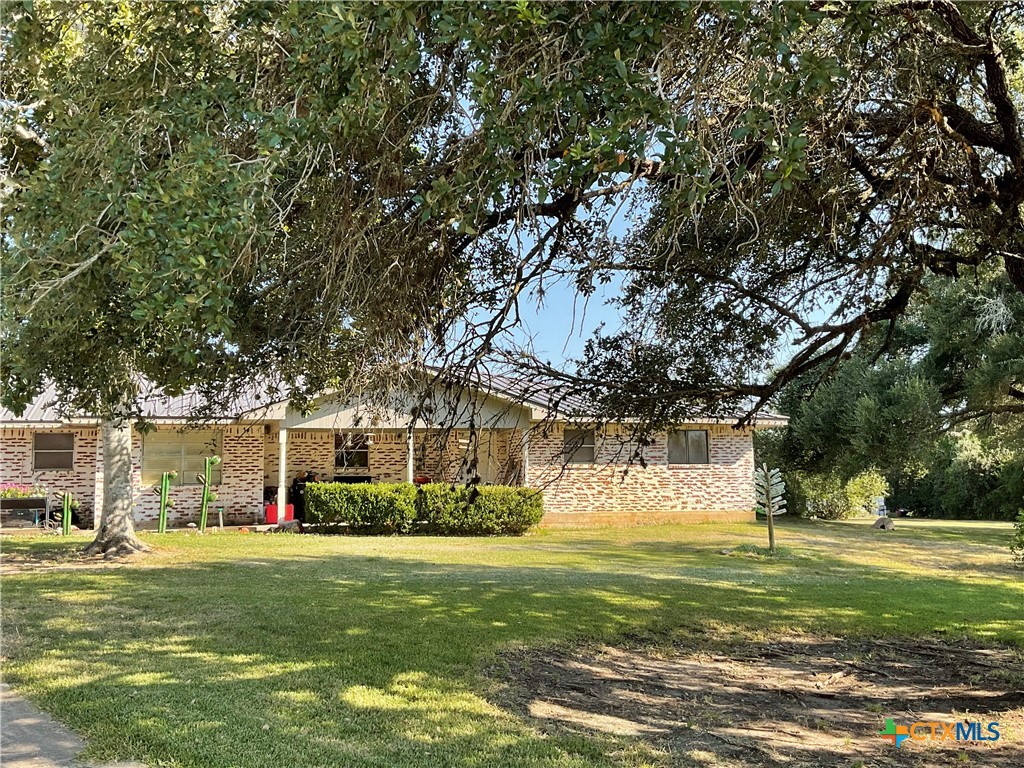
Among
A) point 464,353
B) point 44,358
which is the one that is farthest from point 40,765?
point 464,353

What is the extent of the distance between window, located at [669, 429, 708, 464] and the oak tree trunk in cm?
1559

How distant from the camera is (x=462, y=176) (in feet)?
13.8

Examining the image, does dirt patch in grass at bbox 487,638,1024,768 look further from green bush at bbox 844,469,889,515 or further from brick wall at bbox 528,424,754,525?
green bush at bbox 844,469,889,515

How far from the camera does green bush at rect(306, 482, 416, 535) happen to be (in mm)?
20906

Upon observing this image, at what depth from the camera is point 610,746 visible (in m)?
5.61

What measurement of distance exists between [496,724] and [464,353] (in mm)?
3029

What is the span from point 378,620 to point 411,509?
37.6 ft

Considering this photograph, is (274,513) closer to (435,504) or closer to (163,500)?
(163,500)

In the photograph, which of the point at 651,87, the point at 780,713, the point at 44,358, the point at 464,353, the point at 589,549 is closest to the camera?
the point at 651,87

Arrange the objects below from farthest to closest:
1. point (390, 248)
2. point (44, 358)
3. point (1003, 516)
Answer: point (1003, 516)
point (390, 248)
point (44, 358)

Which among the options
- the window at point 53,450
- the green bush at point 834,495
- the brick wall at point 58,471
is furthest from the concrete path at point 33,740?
the green bush at point 834,495

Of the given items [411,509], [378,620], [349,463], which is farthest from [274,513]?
[378,620]

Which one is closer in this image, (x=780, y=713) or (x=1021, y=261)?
(x=780, y=713)

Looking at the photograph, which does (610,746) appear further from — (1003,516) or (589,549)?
(1003,516)
